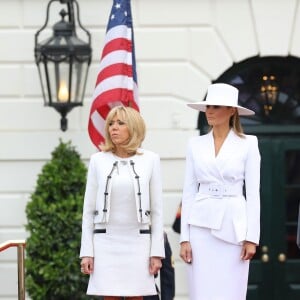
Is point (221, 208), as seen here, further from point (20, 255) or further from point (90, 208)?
point (20, 255)

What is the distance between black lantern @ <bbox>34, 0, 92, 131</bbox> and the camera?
9.52 meters

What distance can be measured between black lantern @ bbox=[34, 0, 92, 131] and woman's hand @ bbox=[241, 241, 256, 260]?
12.2 feet

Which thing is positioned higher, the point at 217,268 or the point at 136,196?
the point at 136,196

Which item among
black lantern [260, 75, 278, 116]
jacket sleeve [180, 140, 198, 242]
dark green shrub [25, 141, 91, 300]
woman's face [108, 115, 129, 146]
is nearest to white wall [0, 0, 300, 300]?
black lantern [260, 75, 278, 116]

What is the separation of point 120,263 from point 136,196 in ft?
1.44

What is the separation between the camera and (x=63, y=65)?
9531 millimetres

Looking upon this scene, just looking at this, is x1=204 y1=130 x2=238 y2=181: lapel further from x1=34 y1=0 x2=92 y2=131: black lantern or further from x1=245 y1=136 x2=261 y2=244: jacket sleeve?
x1=34 y1=0 x2=92 y2=131: black lantern

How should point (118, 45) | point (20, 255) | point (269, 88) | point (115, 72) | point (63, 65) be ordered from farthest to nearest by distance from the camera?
1. point (269, 88)
2. point (63, 65)
3. point (118, 45)
4. point (115, 72)
5. point (20, 255)

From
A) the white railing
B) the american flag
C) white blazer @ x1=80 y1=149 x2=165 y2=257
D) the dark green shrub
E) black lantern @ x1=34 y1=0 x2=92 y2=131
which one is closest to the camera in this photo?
white blazer @ x1=80 y1=149 x2=165 y2=257

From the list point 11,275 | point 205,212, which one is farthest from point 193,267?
point 11,275

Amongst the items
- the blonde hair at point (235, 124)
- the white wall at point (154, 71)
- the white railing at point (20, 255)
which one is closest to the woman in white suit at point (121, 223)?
the blonde hair at point (235, 124)

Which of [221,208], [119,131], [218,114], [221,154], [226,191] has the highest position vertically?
[218,114]

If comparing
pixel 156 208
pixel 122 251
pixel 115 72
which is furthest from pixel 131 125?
pixel 115 72

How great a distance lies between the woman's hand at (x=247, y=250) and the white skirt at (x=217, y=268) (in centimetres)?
3
